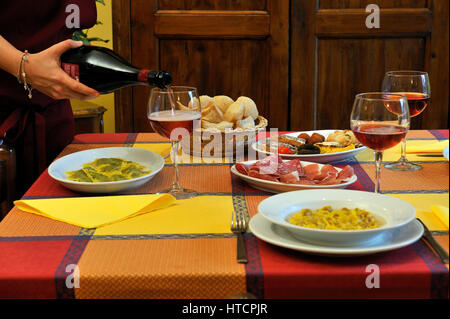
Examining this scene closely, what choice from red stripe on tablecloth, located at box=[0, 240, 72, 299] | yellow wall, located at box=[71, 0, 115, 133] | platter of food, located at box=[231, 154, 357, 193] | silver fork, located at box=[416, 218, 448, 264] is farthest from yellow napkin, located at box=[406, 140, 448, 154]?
yellow wall, located at box=[71, 0, 115, 133]

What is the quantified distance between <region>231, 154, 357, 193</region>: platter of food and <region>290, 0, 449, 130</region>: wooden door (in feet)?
6.32

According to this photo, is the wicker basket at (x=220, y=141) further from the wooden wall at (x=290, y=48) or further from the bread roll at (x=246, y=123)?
the wooden wall at (x=290, y=48)

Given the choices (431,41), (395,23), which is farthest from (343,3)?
(431,41)

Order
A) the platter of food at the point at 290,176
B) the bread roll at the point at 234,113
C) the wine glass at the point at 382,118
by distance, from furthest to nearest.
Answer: the bread roll at the point at 234,113
the platter of food at the point at 290,176
the wine glass at the point at 382,118

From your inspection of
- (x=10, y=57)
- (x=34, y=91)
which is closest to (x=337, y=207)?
(x=10, y=57)

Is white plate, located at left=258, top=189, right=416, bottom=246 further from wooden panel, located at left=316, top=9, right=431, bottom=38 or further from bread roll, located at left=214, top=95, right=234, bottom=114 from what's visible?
wooden panel, located at left=316, top=9, right=431, bottom=38

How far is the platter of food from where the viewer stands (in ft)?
3.35

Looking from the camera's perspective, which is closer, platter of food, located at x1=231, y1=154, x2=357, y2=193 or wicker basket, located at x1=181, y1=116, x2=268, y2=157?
platter of food, located at x1=231, y1=154, x2=357, y2=193

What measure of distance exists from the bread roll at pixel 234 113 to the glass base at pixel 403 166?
1.27 ft

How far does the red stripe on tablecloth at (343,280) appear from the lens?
71cm

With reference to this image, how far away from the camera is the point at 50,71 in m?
1.27

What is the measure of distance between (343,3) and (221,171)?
194 centimetres

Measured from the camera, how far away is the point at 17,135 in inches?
61.1

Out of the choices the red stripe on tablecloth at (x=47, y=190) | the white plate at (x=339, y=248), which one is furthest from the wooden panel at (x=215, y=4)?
the white plate at (x=339, y=248)
